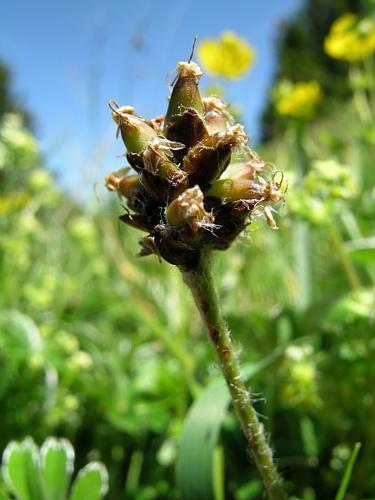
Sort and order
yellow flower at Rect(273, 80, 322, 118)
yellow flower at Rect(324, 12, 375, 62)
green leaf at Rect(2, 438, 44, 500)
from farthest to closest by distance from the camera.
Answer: yellow flower at Rect(273, 80, 322, 118)
yellow flower at Rect(324, 12, 375, 62)
green leaf at Rect(2, 438, 44, 500)

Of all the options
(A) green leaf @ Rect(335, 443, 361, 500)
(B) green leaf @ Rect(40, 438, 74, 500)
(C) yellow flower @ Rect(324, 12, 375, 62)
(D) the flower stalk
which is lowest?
(A) green leaf @ Rect(335, 443, 361, 500)

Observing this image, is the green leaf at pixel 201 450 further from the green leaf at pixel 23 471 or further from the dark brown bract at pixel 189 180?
the dark brown bract at pixel 189 180

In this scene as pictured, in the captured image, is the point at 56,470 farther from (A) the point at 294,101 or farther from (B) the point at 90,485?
(A) the point at 294,101

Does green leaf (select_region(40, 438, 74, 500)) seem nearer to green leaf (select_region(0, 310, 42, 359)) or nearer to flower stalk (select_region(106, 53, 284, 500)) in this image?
flower stalk (select_region(106, 53, 284, 500))

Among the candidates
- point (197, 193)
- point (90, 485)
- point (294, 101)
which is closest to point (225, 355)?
point (197, 193)

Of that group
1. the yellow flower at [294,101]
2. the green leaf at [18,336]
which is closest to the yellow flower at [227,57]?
the yellow flower at [294,101]

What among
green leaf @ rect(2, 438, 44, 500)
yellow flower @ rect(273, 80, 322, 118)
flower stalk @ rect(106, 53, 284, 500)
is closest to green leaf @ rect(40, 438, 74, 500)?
green leaf @ rect(2, 438, 44, 500)

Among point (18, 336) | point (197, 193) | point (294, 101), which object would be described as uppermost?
point (294, 101)
